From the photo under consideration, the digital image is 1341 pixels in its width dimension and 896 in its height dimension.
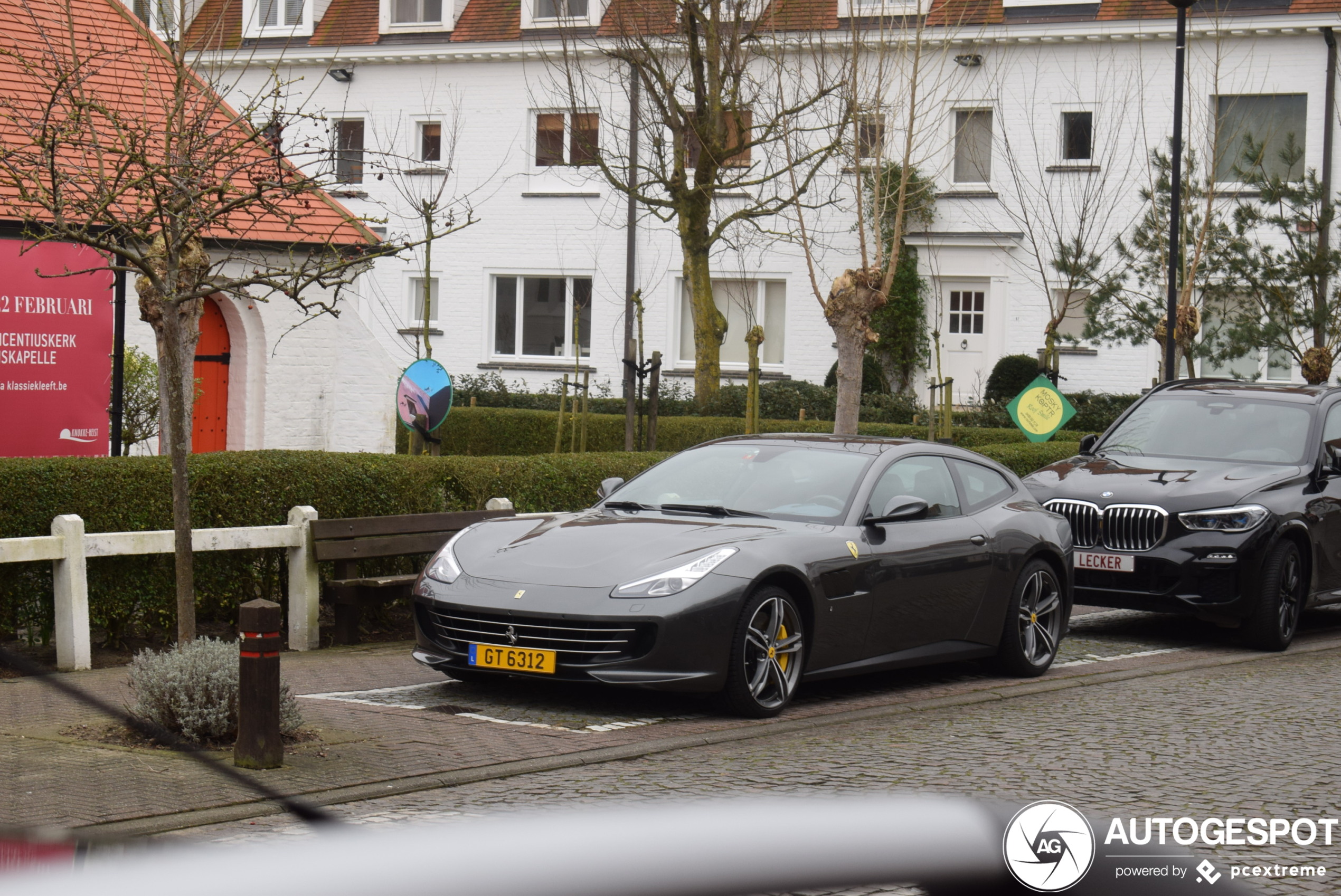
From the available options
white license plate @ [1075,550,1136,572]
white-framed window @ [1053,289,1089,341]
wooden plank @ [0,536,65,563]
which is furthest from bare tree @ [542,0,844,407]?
wooden plank @ [0,536,65,563]

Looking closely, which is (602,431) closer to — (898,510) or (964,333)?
(964,333)

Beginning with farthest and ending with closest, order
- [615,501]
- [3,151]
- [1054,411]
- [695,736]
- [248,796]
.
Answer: [1054,411] → [615,501] → [3,151] → [695,736] → [248,796]

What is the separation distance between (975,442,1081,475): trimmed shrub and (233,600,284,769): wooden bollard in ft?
36.8

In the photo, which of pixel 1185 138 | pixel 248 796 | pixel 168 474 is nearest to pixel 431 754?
pixel 248 796

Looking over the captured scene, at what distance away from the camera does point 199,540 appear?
996cm

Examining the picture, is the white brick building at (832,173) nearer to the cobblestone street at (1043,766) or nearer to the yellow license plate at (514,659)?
the cobblestone street at (1043,766)

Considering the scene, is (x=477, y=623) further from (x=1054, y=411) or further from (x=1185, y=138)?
(x=1185, y=138)

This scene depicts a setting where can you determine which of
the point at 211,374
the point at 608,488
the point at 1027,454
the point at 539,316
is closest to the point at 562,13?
the point at 539,316

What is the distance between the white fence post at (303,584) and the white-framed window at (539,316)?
74.8 ft

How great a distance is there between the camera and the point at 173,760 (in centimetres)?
690

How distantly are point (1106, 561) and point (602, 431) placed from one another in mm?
15340

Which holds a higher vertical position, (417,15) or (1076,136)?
(417,15)

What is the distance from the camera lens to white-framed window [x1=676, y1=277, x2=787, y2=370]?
32344 millimetres

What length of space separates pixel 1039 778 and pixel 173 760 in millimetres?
3871
